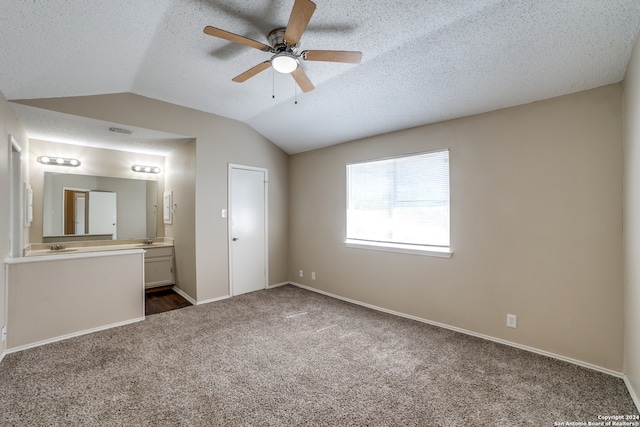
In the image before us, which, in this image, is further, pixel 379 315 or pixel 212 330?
pixel 379 315

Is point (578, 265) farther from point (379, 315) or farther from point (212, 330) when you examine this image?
point (212, 330)

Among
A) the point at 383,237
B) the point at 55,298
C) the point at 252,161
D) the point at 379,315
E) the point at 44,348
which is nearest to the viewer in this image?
the point at 44,348

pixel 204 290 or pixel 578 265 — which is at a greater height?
pixel 578 265

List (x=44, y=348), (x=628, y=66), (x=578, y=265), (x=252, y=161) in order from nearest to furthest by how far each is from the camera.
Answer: (x=628, y=66), (x=578, y=265), (x=44, y=348), (x=252, y=161)

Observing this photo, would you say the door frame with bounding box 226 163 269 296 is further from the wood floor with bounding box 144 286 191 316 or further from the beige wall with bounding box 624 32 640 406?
the beige wall with bounding box 624 32 640 406

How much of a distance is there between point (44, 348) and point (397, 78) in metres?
4.47

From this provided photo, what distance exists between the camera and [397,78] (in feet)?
9.54

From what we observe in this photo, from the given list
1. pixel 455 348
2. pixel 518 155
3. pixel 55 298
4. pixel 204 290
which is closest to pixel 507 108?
pixel 518 155

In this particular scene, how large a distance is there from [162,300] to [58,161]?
2658mm

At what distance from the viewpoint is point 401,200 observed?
386cm

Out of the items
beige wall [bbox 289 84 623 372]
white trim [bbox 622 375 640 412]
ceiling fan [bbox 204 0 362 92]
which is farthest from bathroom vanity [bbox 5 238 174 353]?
white trim [bbox 622 375 640 412]

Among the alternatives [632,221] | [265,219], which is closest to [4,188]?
[265,219]

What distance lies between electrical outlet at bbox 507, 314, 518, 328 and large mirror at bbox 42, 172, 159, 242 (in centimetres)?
556

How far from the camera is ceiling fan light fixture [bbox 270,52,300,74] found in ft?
7.02
